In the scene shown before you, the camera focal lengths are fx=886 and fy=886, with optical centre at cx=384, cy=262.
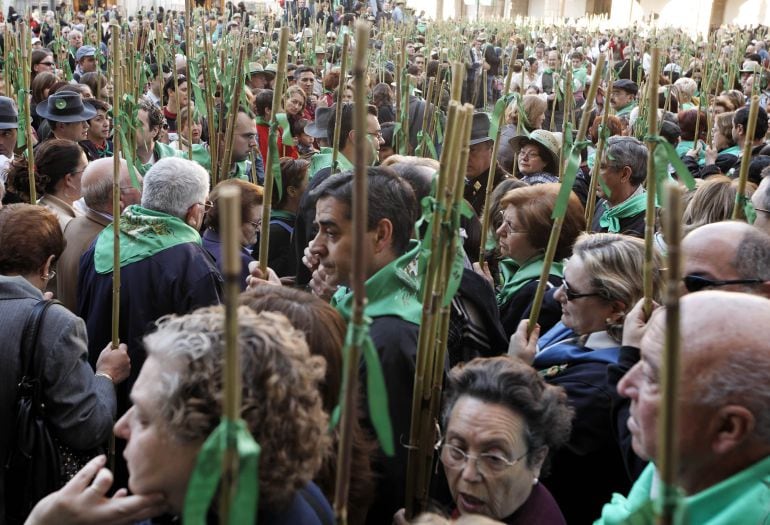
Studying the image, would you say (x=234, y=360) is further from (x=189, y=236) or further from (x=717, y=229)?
(x=189, y=236)

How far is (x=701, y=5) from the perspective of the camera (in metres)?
25.2

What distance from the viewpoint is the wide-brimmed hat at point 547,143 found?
4234 millimetres

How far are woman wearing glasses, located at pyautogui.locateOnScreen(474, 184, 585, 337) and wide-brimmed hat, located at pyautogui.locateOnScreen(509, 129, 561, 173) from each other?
130cm

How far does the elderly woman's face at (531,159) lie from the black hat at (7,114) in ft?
7.99

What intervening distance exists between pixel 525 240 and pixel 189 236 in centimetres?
109

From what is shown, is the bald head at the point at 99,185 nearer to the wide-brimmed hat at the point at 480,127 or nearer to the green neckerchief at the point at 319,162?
the green neckerchief at the point at 319,162

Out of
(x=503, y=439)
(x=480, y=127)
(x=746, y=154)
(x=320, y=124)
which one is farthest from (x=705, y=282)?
(x=320, y=124)

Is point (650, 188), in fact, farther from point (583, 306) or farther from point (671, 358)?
point (671, 358)

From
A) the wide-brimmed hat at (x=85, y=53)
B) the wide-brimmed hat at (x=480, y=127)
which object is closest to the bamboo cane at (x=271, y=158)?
the wide-brimmed hat at (x=480, y=127)

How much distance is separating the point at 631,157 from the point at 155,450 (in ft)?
9.86

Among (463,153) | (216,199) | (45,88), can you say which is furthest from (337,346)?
(45,88)

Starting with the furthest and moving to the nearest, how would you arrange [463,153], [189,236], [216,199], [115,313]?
[216,199] < [189,236] < [115,313] < [463,153]

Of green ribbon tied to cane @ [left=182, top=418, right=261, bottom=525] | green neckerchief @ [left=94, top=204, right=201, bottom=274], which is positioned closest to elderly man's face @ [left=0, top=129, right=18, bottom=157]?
green neckerchief @ [left=94, top=204, right=201, bottom=274]

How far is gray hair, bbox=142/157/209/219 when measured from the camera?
2.85 m
